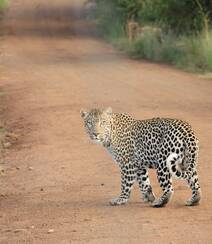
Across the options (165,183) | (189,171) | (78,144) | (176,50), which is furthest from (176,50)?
(165,183)

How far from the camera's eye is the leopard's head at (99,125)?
450 inches

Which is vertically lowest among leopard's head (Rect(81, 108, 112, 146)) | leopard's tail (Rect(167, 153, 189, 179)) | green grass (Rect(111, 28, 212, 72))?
green grass (Rect(111, 28, 212, 72))

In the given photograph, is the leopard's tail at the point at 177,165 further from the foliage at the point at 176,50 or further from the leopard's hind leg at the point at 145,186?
the foliage at the point at 176,50

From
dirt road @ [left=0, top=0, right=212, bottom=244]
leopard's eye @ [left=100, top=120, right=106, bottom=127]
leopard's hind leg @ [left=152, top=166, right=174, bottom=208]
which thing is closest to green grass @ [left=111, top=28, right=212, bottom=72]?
dirt road @ [left=0, top=0, right=212, bottom=244]

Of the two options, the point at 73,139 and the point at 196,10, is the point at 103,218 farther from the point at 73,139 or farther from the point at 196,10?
the point at 196,10

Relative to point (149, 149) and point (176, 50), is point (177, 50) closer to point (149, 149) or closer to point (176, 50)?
point (176, 50)

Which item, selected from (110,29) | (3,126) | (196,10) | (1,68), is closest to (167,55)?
(196,10)

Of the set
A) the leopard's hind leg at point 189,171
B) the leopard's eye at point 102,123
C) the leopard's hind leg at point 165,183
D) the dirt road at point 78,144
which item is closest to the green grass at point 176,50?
the dirt road at point 78,144

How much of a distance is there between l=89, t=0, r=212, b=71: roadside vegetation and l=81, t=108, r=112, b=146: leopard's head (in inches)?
628

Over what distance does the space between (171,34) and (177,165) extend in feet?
69.2

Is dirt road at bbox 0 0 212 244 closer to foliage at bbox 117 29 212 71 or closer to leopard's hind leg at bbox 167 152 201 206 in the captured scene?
leopard's hind leg at bbox 167 152 201 206

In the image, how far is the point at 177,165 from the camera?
11195 mm

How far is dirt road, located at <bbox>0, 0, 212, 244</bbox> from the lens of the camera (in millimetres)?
10500

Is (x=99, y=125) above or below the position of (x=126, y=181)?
above
